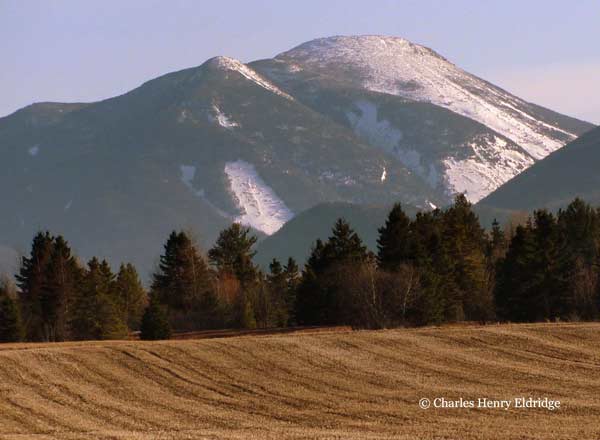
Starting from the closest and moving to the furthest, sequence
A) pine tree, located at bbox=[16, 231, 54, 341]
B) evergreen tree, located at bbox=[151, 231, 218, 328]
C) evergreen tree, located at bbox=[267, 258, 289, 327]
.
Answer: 1. pine tree, located at bbox=[16, 231, 54, 341]
2. evergreen tree, located at bbox=[267, 258, 289, 327]
3. evergreen tree, located at bbox=[151, 231, 218, 328]

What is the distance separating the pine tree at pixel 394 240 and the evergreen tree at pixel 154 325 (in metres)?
18.5

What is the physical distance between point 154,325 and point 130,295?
1250 inches

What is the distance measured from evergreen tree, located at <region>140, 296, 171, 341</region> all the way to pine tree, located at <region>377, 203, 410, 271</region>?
60.8ft

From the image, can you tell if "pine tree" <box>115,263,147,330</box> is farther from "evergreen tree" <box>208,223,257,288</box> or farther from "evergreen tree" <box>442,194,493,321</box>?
"evergreen tree" <box>442,194,493,321</box>

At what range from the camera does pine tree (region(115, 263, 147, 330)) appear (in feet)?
349

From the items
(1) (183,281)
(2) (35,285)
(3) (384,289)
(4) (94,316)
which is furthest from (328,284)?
(2) (35,285)

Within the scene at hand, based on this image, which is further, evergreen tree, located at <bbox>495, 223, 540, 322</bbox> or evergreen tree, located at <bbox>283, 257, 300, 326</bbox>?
evergreen tree, located at <bbox>283, 257, 300, 326</bbox>

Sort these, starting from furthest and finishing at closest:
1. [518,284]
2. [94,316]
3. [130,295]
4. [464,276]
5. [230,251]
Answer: [230,251], [130,295], [464,276], [94,316], [518,284]

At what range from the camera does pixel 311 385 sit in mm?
45844

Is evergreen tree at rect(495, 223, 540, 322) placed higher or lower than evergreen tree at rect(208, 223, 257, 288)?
lower

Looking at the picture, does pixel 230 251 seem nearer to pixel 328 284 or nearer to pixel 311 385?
pixel 328 284

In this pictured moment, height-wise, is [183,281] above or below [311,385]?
above

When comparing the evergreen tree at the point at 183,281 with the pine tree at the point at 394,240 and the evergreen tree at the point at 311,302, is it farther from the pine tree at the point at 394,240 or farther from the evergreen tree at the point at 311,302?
the pine tree at the point at 394,240

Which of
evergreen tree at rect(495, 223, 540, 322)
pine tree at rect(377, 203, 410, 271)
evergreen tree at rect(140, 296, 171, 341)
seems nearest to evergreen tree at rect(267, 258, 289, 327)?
pine tree at rect(377, 203, 410, 271)
